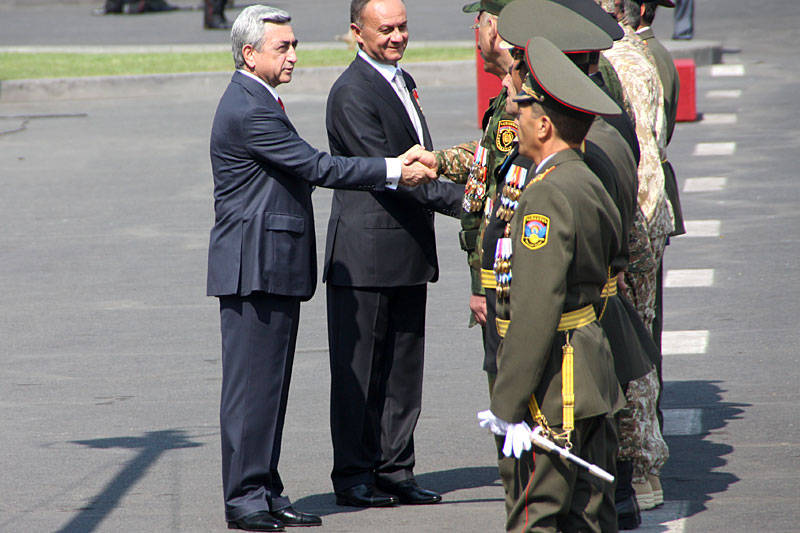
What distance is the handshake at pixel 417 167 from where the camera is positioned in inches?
Answer: 203

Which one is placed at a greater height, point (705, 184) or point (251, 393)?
point (251, 393)

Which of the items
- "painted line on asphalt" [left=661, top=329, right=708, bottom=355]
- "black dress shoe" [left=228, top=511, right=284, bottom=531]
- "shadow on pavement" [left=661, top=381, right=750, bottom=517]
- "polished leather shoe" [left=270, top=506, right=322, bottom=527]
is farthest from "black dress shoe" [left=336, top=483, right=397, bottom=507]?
"painted line on asphalt" [left=661, top=329, right=708, bottom=355]

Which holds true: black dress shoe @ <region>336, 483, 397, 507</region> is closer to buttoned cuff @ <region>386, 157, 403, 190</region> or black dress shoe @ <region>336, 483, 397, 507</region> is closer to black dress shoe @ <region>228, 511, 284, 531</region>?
black dress shoe @ <region>228, 511, 284, 531</region>

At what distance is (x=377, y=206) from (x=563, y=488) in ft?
6.47

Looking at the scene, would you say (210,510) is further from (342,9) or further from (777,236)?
(342,9)

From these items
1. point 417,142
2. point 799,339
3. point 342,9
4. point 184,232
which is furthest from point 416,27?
point 417,142

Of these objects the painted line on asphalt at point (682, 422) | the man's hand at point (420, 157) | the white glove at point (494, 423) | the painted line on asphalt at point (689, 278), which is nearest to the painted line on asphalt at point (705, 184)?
the painted line on asphalt at point (689, 278)

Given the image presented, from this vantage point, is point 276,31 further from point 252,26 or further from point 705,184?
point 705,184

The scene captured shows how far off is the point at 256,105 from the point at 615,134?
1.45 meters

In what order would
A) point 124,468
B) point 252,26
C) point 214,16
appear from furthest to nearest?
1. point 214,16
2. point 124,468
3. point 252,26

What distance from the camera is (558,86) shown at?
3.68 m

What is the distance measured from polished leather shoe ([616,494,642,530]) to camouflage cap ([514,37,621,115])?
184cm

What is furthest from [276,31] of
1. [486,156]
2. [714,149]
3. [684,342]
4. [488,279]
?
[714,149]

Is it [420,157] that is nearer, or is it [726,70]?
[420,157]
